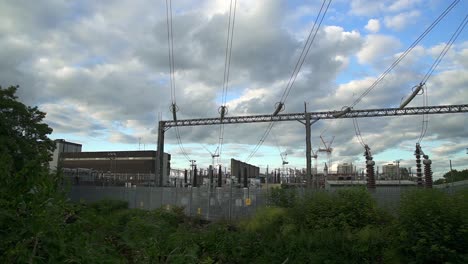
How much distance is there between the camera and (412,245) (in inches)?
511

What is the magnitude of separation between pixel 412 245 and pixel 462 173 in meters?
105

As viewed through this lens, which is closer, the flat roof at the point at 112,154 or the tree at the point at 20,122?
the tree at the point at 20,122

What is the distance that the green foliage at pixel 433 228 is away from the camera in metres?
12.2

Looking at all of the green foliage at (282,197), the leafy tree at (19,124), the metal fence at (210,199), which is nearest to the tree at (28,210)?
the green foliage at (282,197)

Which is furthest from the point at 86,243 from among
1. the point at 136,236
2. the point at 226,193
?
the point at 226,193

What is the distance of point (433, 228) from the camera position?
12.5 metres

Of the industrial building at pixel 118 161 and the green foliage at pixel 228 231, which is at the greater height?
the industrial building at pixel 118 161

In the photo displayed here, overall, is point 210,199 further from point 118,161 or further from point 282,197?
point 118,161

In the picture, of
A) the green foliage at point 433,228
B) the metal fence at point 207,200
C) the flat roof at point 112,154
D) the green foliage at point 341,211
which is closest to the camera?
the green foliage at point 433,228

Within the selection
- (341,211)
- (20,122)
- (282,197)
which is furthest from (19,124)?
(341,211)

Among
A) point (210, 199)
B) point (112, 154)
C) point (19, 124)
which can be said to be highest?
point (112, 154)

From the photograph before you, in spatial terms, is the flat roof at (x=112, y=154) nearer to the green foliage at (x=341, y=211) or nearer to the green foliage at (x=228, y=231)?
the green foliage at (x=228, y=231)

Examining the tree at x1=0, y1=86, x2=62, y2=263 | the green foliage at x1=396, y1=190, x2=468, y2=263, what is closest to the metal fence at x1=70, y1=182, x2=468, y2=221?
the green foliage at x1=396, y1=190, x2=468, y2=263

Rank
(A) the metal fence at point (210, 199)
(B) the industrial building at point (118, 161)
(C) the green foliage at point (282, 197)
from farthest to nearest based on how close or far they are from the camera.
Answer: (B) the industrial building at point (118, 161)
(A) the metal fence at point (210, 199)
(C) the green foliage at point (282, 197)
